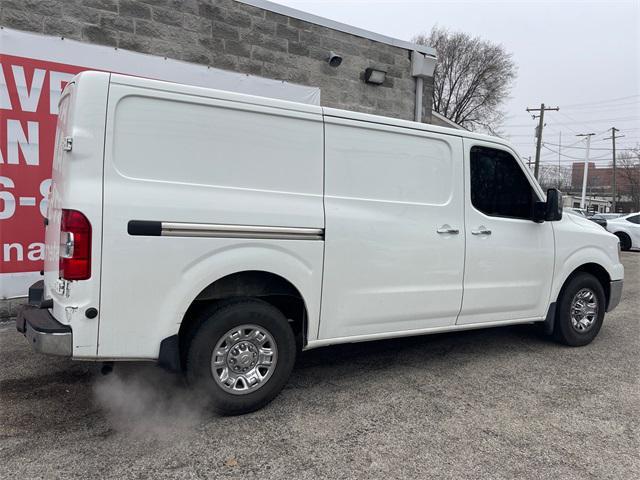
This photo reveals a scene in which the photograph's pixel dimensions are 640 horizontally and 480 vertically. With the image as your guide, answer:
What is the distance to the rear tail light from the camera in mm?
2756

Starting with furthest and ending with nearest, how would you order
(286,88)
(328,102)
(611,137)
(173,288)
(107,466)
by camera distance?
(611,137) < (328,102) < (286,88) < (173,288) < (107,466)

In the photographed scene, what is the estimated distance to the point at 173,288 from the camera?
301 centimetres

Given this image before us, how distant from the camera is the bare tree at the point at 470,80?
38531mm

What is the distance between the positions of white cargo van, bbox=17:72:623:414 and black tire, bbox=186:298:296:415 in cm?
1

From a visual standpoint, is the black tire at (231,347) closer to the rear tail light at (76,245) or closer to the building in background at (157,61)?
the rear tail light at (76,245)

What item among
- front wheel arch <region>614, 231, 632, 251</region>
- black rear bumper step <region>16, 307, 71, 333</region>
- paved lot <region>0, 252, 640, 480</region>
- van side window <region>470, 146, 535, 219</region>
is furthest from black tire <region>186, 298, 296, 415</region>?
front wheel arch <region>614, 231, 632, 251</region>

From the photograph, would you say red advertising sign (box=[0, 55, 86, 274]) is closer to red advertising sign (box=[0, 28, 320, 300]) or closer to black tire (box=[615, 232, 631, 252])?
red advertising sign (box=[0, 28, 320, 300])

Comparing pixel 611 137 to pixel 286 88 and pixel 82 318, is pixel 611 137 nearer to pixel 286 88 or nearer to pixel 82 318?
pixel 286 88

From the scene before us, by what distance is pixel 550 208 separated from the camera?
4566mm

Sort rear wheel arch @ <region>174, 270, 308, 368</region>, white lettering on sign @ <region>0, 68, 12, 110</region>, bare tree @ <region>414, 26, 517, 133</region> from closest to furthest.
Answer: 1. rear wheel arch @ <region>174, 270, 308, 368</region>
2. white lettering on sign @ <region>0, 68, 12, 110</region>
3. bare tree @ <region>414, 26, 517, 133</region>

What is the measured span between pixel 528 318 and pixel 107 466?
12.6 ft

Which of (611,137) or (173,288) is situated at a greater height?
(611,137)

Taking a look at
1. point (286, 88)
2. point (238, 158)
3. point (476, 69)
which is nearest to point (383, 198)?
point (238, 158)

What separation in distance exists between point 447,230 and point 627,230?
1591 cm
